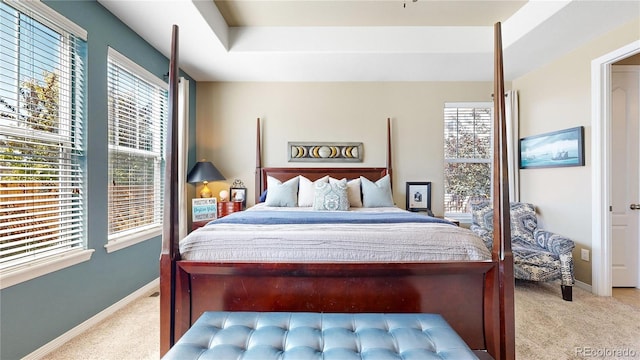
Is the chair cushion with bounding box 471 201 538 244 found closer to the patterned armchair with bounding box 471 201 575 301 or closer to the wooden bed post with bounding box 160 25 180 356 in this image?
the patterned armchair with bounding box 471 201 575 301

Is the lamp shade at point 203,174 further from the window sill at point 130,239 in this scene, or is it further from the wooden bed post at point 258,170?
the window sill at point 130,239

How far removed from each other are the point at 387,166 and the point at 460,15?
185 cm

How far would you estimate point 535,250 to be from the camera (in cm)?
271

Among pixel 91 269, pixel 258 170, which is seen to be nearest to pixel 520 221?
pixel 258 170

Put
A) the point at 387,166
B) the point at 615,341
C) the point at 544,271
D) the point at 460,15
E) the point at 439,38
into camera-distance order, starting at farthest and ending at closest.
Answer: the point at 387,166 < the point at 439,38 < the point at 460,15 < the point at 544,271 < the point at 615,341

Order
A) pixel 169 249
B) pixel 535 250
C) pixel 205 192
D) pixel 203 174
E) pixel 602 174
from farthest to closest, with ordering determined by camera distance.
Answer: pixel 205 192
pixel 203 174
pixel 535 250
pixel 602 174
pixel 169 249

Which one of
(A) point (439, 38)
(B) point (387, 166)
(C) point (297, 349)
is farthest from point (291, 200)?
(A) point (439, 38)

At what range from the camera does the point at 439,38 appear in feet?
9.54

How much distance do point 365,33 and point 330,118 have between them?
1168mm

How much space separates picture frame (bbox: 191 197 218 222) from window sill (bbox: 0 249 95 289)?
3.76ft

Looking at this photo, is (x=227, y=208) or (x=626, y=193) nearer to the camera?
(x=626, y=193)

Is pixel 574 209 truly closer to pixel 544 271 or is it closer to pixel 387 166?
pixel 544 271

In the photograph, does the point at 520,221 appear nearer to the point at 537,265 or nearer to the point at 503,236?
the point at 537,265

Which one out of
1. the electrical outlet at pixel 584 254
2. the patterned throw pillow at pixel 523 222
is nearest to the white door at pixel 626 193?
the electrical outlet at pixel 584 254
